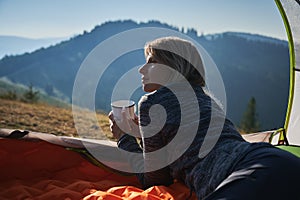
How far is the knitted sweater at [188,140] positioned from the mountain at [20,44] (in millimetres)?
3986

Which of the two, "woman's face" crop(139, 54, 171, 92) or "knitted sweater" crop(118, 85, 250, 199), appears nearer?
"knitted sweater" crop(118, 85, 250, 199)

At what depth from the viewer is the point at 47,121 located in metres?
4.07

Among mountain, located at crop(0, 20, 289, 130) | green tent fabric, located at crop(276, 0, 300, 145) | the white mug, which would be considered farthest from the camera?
mountain, located at crop(0, 20, 289, 130)

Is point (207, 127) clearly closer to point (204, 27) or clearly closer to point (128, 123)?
point (128, 123)

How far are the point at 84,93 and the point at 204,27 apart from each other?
2250mm

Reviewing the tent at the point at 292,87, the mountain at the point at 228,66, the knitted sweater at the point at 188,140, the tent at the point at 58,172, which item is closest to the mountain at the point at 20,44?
the mountain at the point at 228,66

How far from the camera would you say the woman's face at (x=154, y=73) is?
128 centimetres

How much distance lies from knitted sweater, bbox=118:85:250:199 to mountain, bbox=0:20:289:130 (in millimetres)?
3841

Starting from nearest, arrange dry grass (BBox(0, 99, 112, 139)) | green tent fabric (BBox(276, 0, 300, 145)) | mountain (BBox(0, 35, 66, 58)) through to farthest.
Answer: green tent fabric (BBox(276, 0, 300, 145))
dry grass (BBox(0, 99, 112, 139))
mountain (BBox(0, 35, 66, 58))

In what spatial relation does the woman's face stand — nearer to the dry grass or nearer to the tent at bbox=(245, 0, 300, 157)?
the tent at bbox=(245, 0, 300, 157)

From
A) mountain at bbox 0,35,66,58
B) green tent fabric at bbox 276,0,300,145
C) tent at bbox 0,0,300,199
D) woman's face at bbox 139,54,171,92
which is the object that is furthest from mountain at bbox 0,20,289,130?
woman's face at bbox 139,54,171,92

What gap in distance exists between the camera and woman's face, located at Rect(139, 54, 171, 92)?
1.28m

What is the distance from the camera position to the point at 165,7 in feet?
16.6

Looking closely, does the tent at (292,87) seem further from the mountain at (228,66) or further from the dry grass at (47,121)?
the mountain at (228,66)
